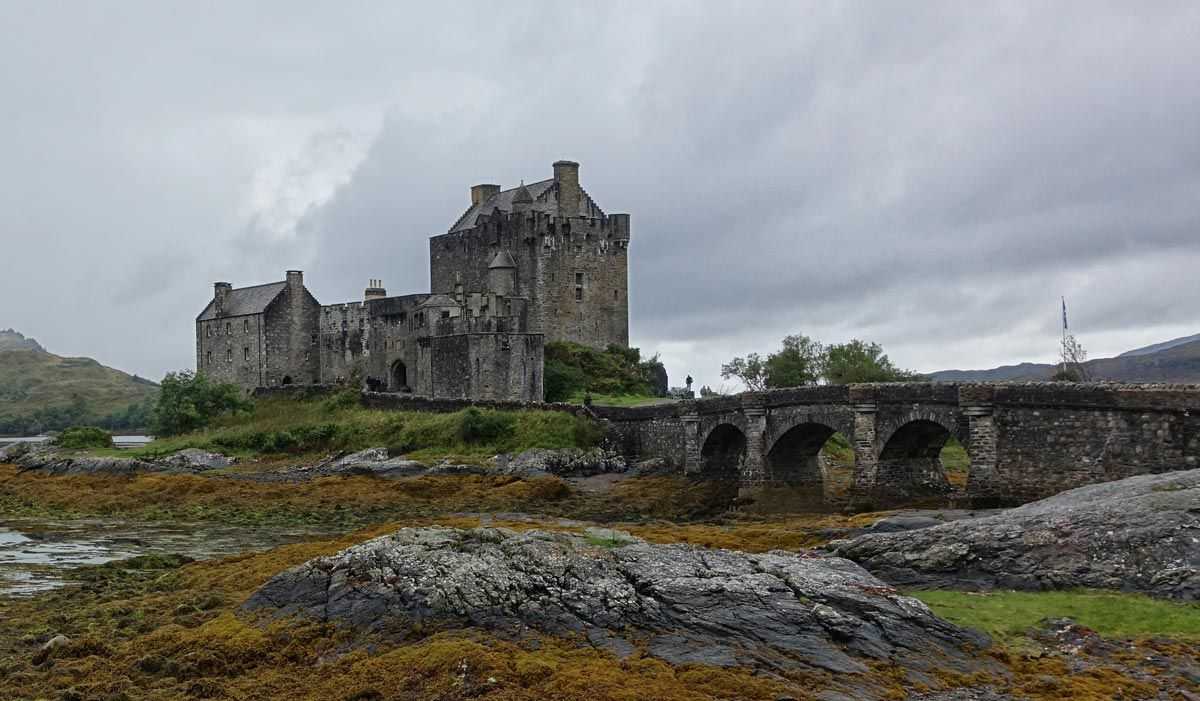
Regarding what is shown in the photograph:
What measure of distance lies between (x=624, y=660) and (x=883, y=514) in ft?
44.6

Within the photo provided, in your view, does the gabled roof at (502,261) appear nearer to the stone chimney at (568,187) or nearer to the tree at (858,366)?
the stone chimney at (568,187)

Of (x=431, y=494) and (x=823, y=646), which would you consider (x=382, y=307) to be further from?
(x=823, y=646)

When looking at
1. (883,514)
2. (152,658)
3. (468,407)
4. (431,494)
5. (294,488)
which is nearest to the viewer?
(152,658)

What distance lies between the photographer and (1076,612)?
16.9 metres

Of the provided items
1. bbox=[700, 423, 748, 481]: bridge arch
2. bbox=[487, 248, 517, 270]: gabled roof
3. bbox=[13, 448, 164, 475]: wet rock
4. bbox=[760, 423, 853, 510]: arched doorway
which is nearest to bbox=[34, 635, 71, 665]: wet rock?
bbox=[760, 423, 853, 510]: arched doorway

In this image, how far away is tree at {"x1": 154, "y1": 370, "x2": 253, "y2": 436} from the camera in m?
68.2

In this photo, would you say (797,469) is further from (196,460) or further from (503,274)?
(503,274)

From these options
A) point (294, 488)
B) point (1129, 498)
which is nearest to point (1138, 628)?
point (1129, 498)

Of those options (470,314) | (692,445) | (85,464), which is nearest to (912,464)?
(692,445)

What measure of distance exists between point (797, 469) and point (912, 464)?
6267 millimetres

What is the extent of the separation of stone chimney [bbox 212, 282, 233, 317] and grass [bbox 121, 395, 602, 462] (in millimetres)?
11443

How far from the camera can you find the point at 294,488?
46.0 metres

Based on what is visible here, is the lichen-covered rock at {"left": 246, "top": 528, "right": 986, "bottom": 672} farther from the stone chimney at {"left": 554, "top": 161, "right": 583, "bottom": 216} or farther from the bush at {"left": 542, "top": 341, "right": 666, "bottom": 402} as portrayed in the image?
the stone chimney at {"left": 554, "top": 161, "right": 583, "bottom": 216}

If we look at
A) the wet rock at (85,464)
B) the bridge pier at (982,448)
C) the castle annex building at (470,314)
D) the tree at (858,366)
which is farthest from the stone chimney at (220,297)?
the bridge pier at (982,448)
